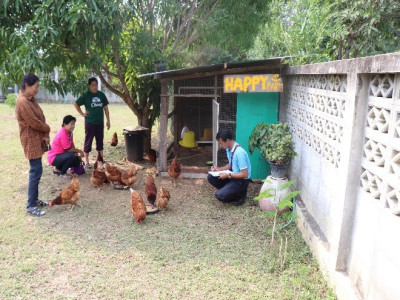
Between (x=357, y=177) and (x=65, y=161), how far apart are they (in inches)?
215

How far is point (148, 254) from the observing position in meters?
3.98

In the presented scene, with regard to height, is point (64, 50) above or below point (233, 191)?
above

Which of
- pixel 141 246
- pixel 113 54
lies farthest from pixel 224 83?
pixel 141 246

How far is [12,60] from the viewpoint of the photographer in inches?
203

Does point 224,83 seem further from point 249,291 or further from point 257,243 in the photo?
point 249,291

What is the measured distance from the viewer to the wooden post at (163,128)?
6820mm

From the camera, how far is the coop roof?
5.97 metres

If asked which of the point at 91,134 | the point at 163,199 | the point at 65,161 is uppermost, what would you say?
the point at 91,134

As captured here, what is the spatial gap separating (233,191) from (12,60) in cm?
413

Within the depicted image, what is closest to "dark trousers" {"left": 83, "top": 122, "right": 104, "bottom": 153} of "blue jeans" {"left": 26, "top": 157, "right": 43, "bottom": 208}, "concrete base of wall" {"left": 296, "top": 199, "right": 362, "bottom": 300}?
"blue jeans" {"left": 26, "top": 157, "right": 43, "bottom": 208}

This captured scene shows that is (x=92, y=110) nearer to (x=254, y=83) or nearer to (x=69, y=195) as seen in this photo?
(x=69, y=195)

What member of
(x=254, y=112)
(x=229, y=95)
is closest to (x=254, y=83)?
(x=254, y=112)

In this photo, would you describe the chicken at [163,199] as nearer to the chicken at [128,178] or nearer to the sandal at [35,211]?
the chicken at [128,178]

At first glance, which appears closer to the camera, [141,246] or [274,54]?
[141,246]
